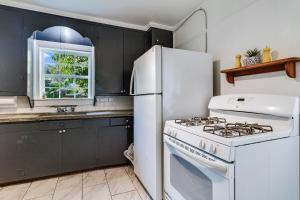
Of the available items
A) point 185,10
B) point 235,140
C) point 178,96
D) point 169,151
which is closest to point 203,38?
point 185,10

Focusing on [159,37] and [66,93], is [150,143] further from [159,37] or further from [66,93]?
[159,37]

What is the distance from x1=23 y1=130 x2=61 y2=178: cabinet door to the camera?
215 centimetres

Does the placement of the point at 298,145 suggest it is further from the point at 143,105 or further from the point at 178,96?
the point at 143,105

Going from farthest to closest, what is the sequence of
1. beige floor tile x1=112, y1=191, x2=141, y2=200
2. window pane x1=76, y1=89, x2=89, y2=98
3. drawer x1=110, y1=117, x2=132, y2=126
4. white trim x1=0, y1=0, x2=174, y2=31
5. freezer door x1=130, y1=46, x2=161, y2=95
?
window pane x1=76, y1=89, x2=89, y2=98 < drawer x1=110, y1=117, x2=132, y2=126 < white trim x1=0, y1=0, x2=174, y2=31 < beige floor tile x1=112, y1=191, x2=141, y2=200 < freezer door x1=130, y1=46, x2=161, y2=95

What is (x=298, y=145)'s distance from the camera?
3.86 ft

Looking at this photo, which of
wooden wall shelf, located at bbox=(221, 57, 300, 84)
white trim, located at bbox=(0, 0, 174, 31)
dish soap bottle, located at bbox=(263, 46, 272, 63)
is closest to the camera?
wooden wall shelf, located at bbox=(221, 57, 300, 84)

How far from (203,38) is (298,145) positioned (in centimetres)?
167

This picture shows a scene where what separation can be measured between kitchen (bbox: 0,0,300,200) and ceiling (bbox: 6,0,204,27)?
2cm

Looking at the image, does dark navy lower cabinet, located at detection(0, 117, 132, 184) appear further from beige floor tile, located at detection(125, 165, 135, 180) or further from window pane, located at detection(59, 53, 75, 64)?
window pane, located at detection(59, 53, 75, 64)

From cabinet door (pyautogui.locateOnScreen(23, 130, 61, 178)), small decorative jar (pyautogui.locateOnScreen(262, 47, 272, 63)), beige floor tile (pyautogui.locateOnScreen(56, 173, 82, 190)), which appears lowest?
beige floor tile (pyautogui.locateOnScreen(56, 173, 82, 190))

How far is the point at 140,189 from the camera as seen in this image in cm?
203

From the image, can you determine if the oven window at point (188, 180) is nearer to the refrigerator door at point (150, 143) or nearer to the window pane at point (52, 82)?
the refrigerator door at point (150, 143)

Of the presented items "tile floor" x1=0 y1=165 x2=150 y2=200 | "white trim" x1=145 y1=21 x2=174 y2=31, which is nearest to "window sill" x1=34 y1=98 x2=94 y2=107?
A: "tile floor" x1=0 y1=165 x2=150 y2=200

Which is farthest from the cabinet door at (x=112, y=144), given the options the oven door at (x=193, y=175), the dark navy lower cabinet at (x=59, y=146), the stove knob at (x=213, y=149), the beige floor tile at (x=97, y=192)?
the stove knob at (x=213, y=149)
